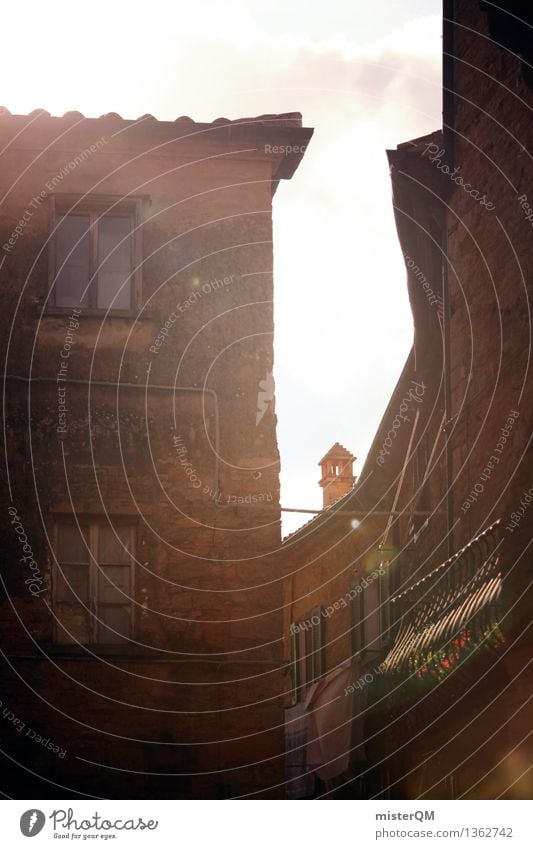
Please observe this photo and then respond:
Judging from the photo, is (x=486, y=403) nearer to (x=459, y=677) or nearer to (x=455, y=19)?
(x=459, y=677)

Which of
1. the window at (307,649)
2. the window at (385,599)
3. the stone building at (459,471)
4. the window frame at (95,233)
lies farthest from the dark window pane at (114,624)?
the window at (307,649)

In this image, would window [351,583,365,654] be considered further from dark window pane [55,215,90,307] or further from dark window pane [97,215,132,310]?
dark window pane [55,215,90,307]

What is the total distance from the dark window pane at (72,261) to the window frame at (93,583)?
2.15 m

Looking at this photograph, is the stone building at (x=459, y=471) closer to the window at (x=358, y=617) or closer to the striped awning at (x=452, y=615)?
the striped awning at (x=452, y=615)

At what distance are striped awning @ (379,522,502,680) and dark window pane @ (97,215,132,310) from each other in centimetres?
403

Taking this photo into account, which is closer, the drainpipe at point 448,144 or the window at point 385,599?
the drainpipe at point 448,144

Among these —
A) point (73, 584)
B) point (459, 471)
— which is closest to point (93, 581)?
point (73, 584)

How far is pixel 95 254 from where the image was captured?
1455 centimetres

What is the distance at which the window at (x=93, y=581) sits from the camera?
535 inches

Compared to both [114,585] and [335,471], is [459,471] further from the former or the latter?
[335,471]

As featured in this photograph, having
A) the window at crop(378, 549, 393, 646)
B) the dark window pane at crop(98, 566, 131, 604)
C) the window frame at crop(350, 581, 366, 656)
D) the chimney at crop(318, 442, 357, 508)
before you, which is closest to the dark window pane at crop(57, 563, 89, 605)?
the dark window pane at crop(98, 566, 131, 604)

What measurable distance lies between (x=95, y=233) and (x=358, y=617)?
7920 millimetres

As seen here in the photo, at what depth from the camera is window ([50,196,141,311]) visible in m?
14.5
